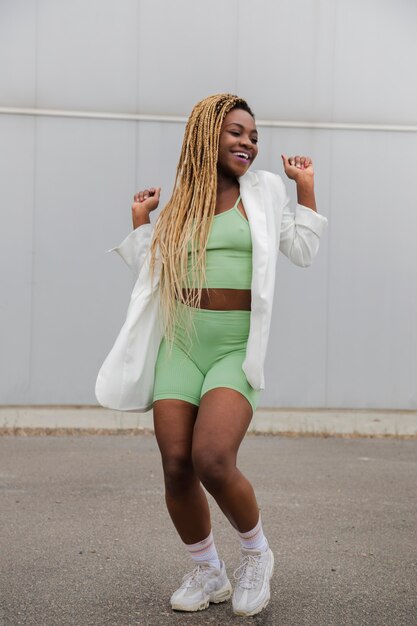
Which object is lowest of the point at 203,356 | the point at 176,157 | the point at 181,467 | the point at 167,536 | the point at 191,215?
the point at 167,536

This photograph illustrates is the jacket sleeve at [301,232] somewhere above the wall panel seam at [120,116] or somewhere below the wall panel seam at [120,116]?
below

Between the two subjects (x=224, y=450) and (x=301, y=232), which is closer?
(x=224, y=450)

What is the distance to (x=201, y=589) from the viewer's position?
396 cm

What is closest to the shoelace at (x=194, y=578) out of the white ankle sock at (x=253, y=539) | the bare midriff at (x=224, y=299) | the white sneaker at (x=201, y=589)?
the white sneaker at (x=201, y=589)

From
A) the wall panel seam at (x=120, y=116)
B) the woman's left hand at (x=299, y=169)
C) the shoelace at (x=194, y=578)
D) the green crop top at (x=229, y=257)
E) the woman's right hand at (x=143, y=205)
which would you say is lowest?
the shoelace at (x=194, y=578)

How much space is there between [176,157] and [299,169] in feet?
22.7

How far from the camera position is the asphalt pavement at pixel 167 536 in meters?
3.98

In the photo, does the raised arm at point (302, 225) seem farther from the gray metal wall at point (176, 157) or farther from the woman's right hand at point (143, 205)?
the gray metal wall at point (176, 157)

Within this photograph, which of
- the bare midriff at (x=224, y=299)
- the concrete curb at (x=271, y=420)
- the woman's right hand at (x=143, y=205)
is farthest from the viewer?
the concrete curb at (x=271, y=420)

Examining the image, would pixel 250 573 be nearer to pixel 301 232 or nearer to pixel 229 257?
pixel 229 257

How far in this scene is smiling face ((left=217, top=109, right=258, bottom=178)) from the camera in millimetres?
3973

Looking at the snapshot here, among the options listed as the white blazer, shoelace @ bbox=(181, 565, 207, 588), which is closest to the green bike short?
the white blazer

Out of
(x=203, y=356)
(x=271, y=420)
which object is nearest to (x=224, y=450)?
(x=203, y=356)

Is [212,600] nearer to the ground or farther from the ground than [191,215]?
nearer to the ground
